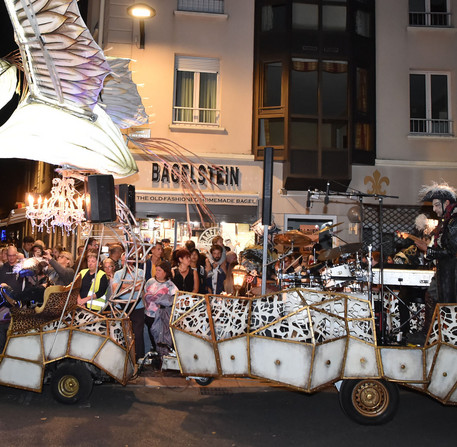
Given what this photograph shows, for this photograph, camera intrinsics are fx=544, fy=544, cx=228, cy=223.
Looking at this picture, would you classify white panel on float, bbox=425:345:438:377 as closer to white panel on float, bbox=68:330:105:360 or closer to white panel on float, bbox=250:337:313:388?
white panel on float, bbox=250:337:313:388

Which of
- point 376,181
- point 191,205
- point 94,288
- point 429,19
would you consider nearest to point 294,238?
point 94,288

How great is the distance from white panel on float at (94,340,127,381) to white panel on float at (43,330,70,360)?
1.44ft

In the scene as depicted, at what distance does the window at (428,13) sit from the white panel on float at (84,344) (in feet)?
49.0

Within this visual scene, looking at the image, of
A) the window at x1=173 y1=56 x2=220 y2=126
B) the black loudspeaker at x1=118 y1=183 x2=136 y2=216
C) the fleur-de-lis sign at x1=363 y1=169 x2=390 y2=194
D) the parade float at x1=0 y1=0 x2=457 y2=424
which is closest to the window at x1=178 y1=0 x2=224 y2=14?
the window at x1=173 y1=56 x2=220 y2=126

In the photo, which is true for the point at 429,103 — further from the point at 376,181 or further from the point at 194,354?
the point at 194,354

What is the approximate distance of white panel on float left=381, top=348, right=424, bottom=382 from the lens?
6059mm

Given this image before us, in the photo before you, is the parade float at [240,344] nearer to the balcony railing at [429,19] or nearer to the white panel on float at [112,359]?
the white panel on float at [112,359]

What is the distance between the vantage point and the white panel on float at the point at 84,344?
6629 mm

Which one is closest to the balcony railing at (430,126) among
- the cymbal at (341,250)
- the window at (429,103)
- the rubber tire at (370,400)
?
the window at (429,103)

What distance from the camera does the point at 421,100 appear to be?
16.9 metres

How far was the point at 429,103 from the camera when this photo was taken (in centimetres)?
1675

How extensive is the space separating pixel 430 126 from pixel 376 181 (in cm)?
258

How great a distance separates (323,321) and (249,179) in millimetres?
9957

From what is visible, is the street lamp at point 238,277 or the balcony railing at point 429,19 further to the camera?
the balcony railing at point 429,19
